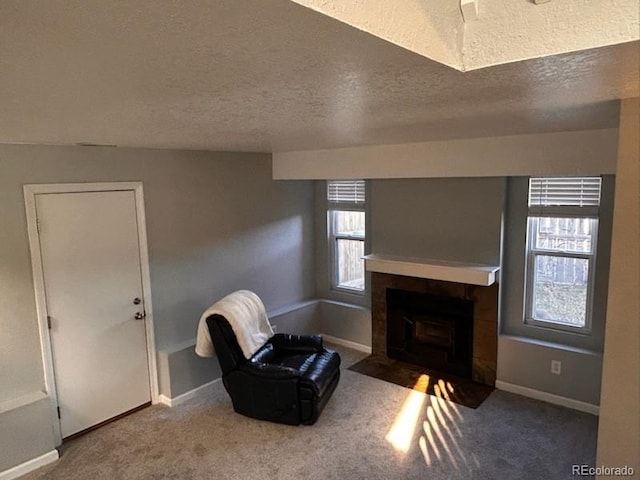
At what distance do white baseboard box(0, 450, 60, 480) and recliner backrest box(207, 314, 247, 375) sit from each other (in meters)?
1.38

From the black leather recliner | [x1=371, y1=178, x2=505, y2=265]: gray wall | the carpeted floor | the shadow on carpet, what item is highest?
[x1=371, y1=178, x2=505, y2=265]: gray wall

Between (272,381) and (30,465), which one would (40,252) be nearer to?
(30,465)

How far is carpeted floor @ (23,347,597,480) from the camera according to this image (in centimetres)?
318

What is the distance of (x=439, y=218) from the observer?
4688 millimetres

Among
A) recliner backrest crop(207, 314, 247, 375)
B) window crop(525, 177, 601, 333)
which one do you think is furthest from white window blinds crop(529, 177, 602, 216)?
recliner backrest crop(207, 314, 247, 375)

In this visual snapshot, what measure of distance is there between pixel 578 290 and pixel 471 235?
41.2 inches

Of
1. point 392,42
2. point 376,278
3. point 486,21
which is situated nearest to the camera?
point 392,42

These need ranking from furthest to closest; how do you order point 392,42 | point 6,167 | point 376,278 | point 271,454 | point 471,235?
point 376,278 < point 471,235 < point 271,454 < point 6,167 < point 392,42

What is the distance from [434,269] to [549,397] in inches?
60.6

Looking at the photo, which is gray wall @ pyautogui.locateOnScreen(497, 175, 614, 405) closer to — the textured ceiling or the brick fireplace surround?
the brick fireplace surround

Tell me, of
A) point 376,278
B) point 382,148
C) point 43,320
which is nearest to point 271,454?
point 43,320

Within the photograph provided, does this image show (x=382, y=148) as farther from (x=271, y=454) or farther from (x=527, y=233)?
(x=271, y=454)

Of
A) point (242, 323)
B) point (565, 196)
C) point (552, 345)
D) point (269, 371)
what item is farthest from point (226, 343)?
point (565, 196)

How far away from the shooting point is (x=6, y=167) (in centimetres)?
317
